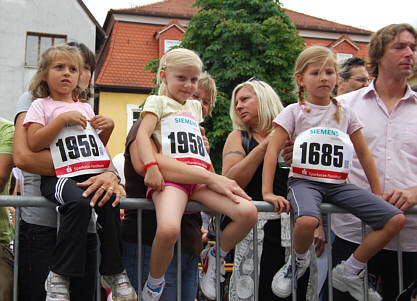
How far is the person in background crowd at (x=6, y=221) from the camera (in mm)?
2688

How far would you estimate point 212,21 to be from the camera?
14.6 metres

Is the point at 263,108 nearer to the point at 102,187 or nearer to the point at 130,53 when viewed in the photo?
the point at 102,187

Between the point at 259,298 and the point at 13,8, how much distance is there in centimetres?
1933

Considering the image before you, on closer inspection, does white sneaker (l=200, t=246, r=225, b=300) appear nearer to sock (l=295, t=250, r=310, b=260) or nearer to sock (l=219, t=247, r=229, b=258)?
sock (l=219, t=247, r=229, b=258)

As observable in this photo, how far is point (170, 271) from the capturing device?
2848 millimetres

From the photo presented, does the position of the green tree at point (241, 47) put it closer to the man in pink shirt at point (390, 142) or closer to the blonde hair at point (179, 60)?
the man in pink shirt at point (390, 142)

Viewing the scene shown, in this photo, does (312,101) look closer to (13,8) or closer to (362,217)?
(362,217)

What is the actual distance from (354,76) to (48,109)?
123 inches

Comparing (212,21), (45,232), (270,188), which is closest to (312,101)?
(270,188)

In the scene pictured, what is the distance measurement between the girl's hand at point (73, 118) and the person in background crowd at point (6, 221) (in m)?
0.48

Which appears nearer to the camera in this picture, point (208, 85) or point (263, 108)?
point (263, 108)

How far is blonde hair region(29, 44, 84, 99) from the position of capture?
2992 millimetres

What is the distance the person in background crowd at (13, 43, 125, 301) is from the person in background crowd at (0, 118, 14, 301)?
0.08 m

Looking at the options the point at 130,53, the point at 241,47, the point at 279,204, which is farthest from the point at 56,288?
the point at 130,53
